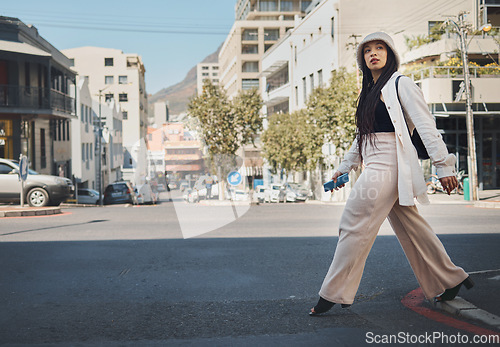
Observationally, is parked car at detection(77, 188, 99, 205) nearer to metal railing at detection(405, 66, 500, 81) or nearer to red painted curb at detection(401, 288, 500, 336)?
metal railing at detection(405, 66, 500, 81)

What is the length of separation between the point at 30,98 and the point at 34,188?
492 inches

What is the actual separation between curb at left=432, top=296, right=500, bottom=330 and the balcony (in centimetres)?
2766

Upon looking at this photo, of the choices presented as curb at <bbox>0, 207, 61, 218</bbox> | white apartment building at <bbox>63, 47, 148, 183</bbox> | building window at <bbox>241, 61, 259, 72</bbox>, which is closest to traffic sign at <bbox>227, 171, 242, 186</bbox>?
curb at <bbox>0, 207, 61, 218</bbox>

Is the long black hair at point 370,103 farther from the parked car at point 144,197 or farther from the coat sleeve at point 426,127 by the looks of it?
the parked car at point 144,197

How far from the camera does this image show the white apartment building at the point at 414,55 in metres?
29.4

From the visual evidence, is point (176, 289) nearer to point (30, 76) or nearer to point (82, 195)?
point (30, 76)

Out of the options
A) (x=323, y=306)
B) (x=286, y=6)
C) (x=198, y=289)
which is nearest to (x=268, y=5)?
(x=286, y=6)

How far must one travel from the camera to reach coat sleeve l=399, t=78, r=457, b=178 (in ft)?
12.9

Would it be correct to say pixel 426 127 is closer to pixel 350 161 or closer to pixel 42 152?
pixel 350 161

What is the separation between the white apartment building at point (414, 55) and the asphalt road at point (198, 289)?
69.2 ft

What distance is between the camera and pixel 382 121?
427 centimetres

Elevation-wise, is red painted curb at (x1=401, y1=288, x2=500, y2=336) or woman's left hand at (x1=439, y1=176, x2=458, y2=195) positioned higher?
woman's left hand at (x1=439, y1=176, x2=458, y2=195)

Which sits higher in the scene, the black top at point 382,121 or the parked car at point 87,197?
the black top at point 382,121

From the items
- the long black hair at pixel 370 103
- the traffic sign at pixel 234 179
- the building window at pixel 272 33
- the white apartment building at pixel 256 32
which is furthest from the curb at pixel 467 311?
the building window at pixel 272 33
